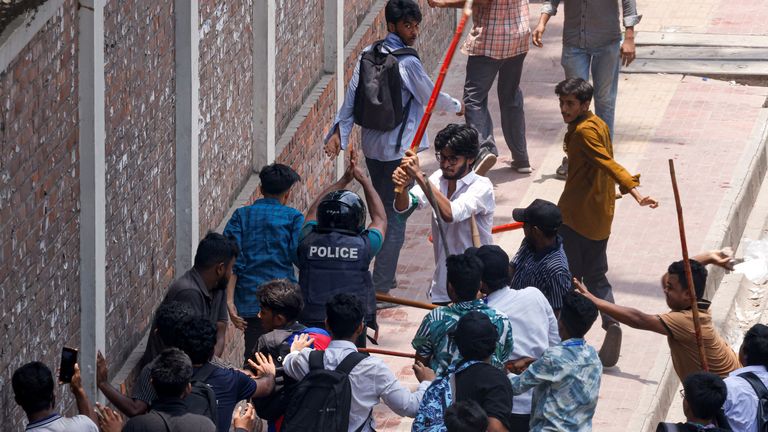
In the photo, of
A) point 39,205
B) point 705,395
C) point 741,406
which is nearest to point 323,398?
point 39,205

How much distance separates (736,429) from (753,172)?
5767 mm

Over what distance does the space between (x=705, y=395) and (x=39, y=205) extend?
293 centimetres

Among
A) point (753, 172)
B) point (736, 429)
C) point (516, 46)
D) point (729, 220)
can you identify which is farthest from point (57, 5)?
point (753, 172)

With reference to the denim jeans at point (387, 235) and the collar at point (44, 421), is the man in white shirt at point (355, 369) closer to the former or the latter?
the collar at point (44, 421)

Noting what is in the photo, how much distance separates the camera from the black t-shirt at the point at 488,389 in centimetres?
674

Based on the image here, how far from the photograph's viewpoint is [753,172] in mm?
12898

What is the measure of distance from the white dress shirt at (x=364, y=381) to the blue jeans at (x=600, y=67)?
5.36m

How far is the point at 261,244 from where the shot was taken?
8.46 meters

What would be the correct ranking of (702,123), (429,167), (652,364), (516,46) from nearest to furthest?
(652,364) < (516,46) < (429,167) < (702,123)

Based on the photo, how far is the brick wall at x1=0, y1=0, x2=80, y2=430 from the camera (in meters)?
6.68

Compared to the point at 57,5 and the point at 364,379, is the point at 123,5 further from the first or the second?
the point at 364,379

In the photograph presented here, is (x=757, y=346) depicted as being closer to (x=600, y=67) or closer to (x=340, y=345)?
(x=340, y=345)

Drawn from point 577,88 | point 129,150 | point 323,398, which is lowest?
point 323,398

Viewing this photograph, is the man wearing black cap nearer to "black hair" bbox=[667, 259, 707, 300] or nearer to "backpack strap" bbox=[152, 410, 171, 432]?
"black hair" bbox=[667, 259, 707, 300]
